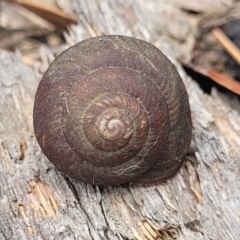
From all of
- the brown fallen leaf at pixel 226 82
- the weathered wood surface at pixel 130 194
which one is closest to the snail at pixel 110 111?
the weathered wood surface at pixel 130 194

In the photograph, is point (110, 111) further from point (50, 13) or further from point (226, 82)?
point (50, 13)

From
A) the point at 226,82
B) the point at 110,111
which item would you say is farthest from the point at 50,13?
the point at 110,111

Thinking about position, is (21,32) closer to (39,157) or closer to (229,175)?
(39,157)

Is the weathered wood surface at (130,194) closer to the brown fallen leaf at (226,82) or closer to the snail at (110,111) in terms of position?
the brown fallen leaf at (226,82)

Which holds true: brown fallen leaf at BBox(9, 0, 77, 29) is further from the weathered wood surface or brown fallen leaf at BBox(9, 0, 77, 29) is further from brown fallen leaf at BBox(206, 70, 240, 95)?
brown fallen leaf at BBox(206, 70, 240, 95)

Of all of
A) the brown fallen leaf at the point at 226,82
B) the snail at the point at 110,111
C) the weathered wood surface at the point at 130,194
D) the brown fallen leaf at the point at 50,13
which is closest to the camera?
the snail at the point at 110,111
